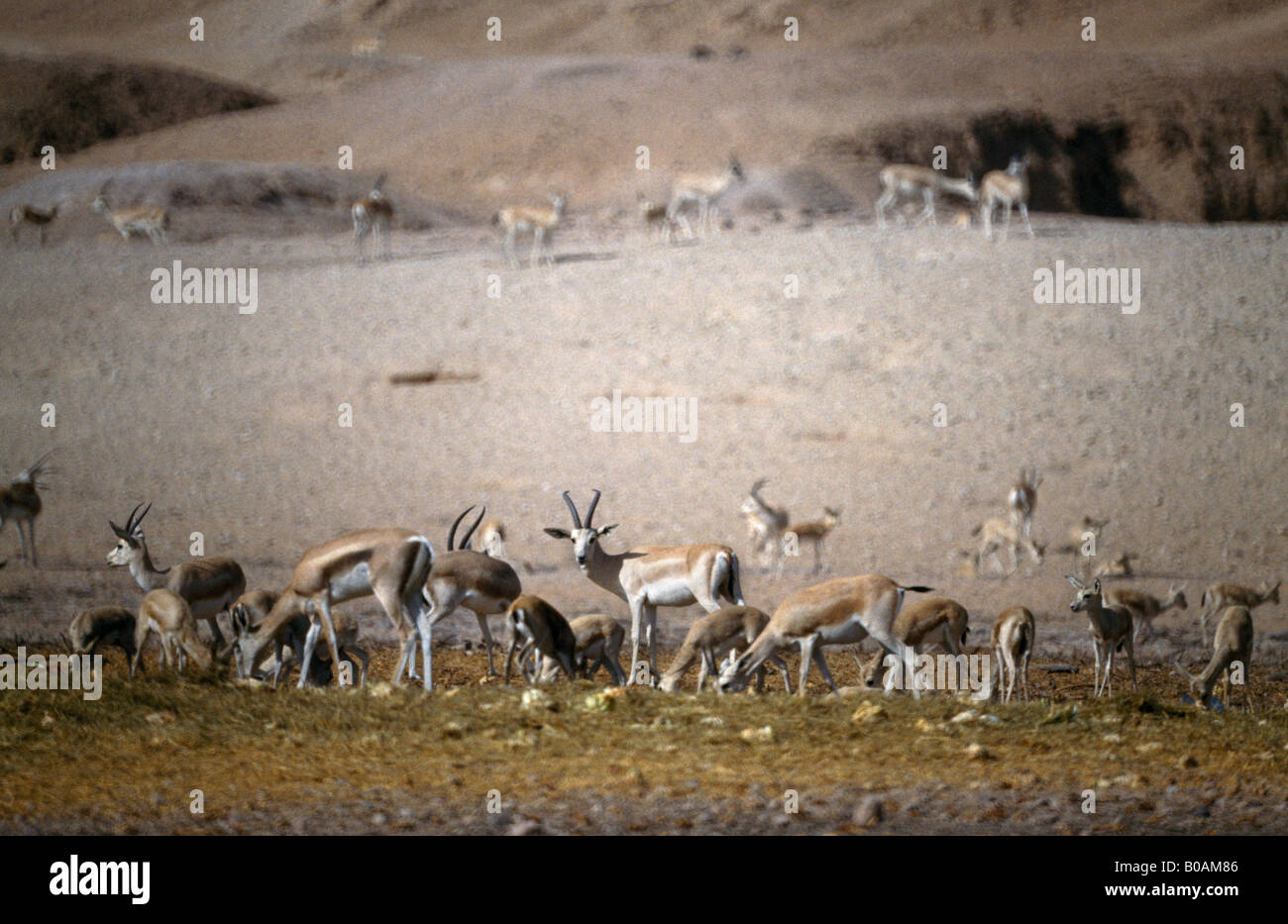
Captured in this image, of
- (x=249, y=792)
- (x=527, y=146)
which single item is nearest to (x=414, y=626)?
(x=249, y=792)

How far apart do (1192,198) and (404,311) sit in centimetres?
2048

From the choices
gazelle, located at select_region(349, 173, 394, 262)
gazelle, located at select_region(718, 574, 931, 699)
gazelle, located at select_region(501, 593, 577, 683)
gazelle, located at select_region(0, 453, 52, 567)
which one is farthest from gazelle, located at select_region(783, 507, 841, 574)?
gazelle, located at select_region(349, 173, 394, 262)

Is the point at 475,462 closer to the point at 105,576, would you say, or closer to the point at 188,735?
the point at 105,576

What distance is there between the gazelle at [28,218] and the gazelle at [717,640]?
71.0 ft

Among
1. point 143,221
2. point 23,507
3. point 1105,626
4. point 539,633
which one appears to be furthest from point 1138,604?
point 143,221

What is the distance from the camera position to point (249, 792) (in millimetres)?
9250

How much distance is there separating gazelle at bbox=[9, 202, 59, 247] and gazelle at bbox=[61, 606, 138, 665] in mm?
19254

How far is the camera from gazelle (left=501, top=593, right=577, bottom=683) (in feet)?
40.6

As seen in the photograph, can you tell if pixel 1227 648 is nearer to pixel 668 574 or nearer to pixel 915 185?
pixel 668 574

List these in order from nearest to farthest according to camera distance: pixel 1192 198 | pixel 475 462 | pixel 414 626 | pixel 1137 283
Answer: pixel 414 626
pixel 475 462
pixel 1137 283
pixel 1192 198

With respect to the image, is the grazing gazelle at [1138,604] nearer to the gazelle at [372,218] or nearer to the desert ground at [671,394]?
the desert ground at [671,394]

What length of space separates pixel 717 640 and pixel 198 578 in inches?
160

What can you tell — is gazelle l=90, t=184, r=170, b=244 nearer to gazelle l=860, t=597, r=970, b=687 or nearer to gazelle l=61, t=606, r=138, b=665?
gazelle l=61, t=606, r=138, b=665

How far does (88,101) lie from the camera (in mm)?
48312
